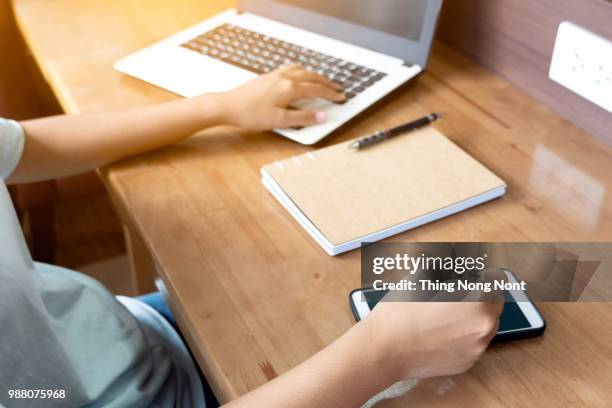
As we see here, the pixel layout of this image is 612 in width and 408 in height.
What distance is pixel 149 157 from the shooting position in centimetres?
88

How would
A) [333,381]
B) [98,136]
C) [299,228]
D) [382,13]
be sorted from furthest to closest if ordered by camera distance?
[382,13] → [98,136] → [299,228] → [333,381]

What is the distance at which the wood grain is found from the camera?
2.81 ft

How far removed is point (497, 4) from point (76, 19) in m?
0.70

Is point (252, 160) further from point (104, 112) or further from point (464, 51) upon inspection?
point (464, 51)

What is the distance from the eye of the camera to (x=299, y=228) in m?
0.75

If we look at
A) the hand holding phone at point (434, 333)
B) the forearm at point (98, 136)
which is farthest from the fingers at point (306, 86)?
the hand holding phone at point (434, 333)

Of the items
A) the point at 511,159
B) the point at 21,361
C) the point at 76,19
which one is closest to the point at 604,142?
the point at 511,159

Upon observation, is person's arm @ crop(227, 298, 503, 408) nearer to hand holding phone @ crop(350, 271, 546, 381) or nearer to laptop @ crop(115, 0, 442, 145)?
hand holding phone @ crop(350, 271, 546, 381)

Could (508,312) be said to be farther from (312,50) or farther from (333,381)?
(312,50)

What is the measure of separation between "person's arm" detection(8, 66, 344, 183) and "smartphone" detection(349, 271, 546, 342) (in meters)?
0.31

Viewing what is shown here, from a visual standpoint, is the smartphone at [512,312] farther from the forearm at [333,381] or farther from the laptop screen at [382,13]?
the laptop screen at [382,13]

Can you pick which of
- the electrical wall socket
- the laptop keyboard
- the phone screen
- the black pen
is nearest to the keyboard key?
the laptop keyboard

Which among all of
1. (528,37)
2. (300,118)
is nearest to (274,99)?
(300,118)

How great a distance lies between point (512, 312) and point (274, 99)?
1.38 ft
